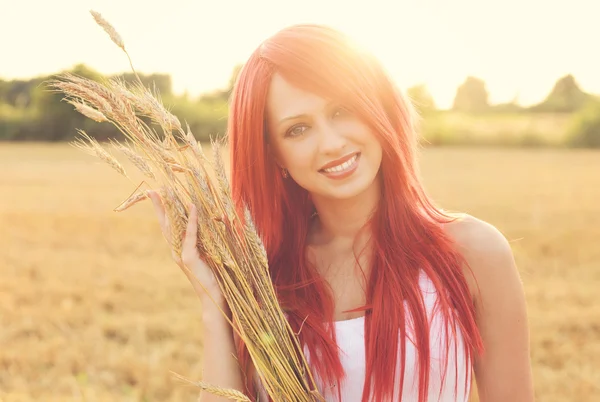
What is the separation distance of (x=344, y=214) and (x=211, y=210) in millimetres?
726

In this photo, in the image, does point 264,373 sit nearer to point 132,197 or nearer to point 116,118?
point 132,197

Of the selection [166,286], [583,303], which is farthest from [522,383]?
[166,286]

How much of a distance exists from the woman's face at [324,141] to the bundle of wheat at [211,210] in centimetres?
39

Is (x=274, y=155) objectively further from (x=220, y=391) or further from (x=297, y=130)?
(x=220, y=391)

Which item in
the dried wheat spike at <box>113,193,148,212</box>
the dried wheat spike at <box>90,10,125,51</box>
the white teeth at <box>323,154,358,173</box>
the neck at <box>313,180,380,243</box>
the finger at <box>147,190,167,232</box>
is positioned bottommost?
the neck at <box>313,180,380,243</box>

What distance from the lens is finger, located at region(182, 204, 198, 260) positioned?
1.58 m

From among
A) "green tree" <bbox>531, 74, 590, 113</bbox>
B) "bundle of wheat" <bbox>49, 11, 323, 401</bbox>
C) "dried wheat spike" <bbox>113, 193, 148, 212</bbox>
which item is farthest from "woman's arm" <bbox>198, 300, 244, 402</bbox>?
"green tree" <bbox>531, 74, 590, 113</bbox>

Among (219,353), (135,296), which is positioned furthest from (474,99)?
(219,353)

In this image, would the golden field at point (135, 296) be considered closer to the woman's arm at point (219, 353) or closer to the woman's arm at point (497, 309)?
the woman's arm at point (219, 353)

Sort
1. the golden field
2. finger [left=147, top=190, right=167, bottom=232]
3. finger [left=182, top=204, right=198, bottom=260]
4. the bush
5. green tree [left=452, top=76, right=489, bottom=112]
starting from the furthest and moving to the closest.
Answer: green tree [left=452, top=76, right=489, bottom=112] < the bush < the golden field < finger [left=147, top=190, right=167, bottom=232] < finger [left=182, top=204, right=198, bottom=260]

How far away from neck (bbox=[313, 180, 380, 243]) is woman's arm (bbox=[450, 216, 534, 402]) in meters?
0.28

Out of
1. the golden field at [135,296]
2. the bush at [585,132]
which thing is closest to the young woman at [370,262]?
the golden field at [135,296]

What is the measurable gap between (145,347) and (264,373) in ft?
10.8

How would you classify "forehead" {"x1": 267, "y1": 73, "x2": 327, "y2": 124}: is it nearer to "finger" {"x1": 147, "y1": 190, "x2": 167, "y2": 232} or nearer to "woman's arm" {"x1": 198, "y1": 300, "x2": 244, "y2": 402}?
"finger" {"x1": 147, "y1": 190, "x2": 167, "y2": 232}
